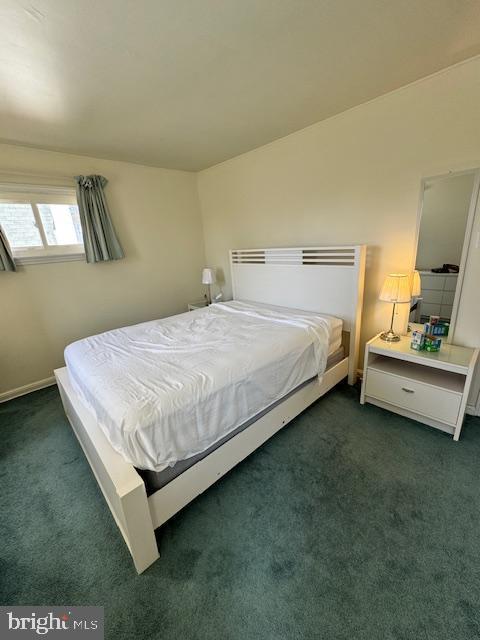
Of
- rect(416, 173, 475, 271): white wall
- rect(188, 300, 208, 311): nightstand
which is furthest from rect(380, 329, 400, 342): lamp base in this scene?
rect(188, 300, 208, 311): nightstand

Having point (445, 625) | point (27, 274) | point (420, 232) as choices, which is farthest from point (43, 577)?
point (420, 232)

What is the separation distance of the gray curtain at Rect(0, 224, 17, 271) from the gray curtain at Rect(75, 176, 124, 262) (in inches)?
25.7

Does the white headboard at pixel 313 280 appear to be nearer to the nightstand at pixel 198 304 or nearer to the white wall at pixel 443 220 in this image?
the white wall at pixel 443 220

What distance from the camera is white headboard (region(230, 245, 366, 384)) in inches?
91.0

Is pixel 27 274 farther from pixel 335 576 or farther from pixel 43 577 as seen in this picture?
pixel 335 576

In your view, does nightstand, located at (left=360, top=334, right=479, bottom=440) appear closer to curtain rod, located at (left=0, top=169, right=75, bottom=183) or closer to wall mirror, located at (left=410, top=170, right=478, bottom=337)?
wall mirror, located at (left=410, top=170, right=478, bottom=337)

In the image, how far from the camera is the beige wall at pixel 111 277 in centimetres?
264

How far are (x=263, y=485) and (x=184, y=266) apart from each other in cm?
311

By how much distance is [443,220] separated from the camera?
2.00 m

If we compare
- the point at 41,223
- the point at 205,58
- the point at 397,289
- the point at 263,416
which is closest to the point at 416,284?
the point at 397,289

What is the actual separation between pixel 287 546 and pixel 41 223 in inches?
136

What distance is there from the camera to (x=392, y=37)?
4.62ft

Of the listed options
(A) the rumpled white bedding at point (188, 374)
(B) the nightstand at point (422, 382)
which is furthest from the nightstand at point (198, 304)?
(B) the nightstand at point (422, 382)

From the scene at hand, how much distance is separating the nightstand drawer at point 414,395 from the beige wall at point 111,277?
2844mm
